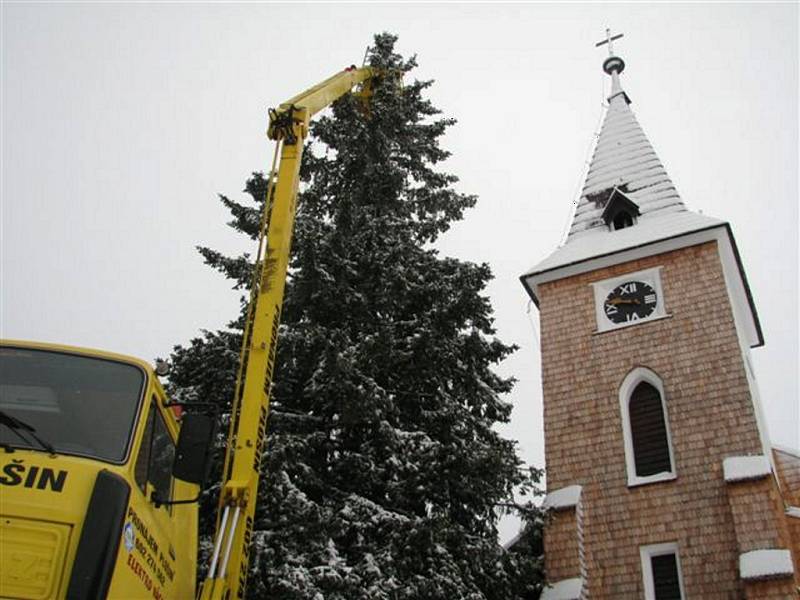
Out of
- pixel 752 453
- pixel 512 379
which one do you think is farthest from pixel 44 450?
pixel 752 453

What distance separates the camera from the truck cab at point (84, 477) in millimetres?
4887

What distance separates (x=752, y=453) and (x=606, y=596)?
3.89m

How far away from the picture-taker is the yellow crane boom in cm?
744

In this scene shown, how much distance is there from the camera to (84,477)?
17.2 feet

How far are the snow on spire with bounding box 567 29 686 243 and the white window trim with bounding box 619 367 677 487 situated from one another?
4858mm

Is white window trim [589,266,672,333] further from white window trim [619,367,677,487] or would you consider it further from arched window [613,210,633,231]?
arched window [613,210,633,231]

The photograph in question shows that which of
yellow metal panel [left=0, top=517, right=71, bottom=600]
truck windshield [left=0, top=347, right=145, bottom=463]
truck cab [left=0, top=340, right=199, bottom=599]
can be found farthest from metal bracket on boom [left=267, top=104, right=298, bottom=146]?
yellow metal panel [left=0, top=517, right=71, bottom=600]

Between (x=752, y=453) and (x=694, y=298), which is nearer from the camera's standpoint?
(x=752, y=453)

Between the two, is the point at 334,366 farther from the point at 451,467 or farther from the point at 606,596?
the point at 606,596

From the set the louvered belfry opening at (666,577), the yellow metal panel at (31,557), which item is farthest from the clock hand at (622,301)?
the yellow metal panel at (31,557)

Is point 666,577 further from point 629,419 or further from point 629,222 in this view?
point 629,222

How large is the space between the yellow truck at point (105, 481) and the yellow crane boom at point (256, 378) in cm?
2

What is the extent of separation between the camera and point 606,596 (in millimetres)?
16297

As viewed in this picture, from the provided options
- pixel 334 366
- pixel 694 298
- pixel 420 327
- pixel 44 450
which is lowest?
pixel 44 450
